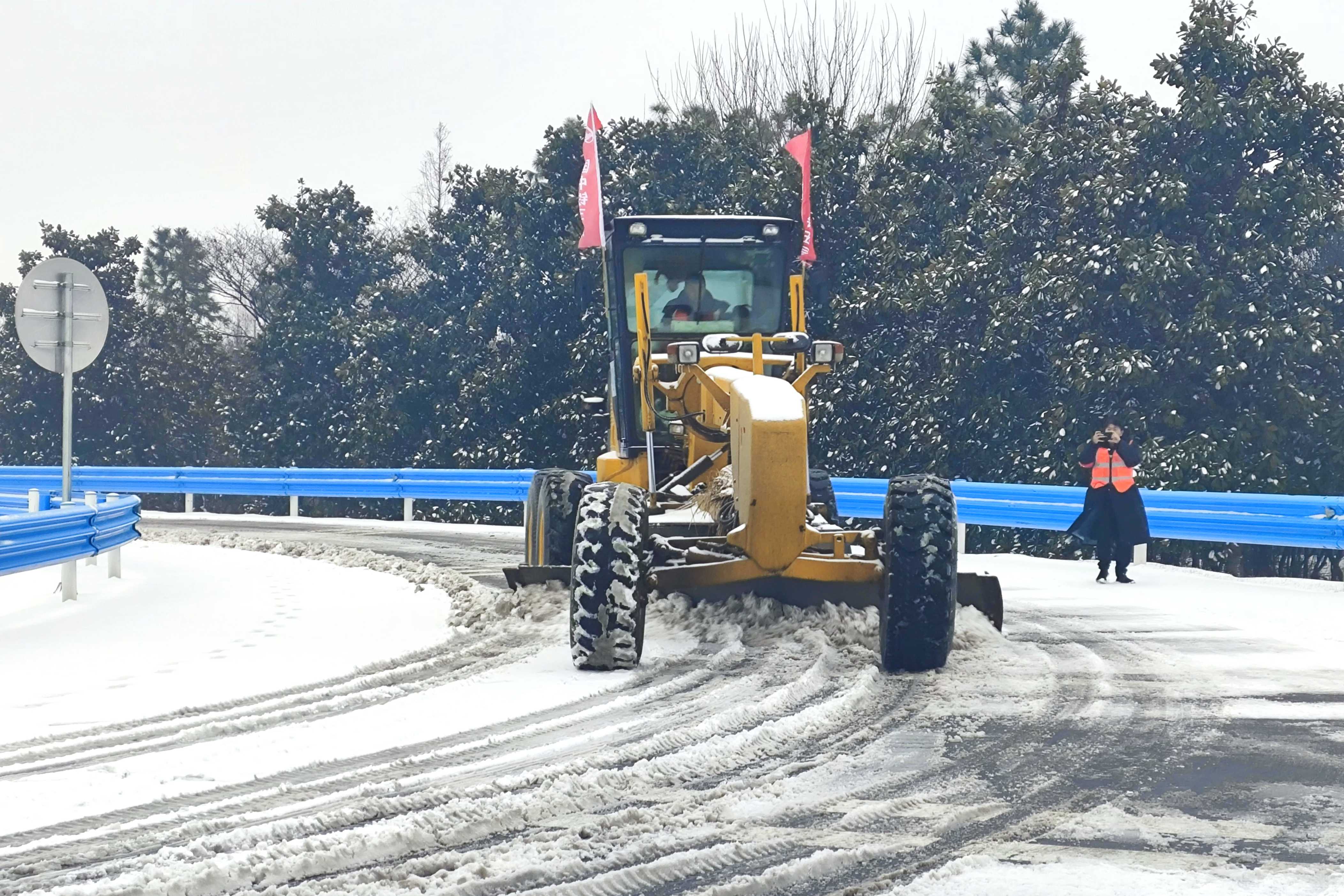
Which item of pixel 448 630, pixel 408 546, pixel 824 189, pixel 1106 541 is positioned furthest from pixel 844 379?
pixel 448 630

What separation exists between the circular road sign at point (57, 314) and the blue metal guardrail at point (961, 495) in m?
8.52

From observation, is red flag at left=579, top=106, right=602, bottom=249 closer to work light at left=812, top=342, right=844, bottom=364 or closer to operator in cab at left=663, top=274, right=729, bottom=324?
operator in cab at left=663, top=274, right=729, bottom=324

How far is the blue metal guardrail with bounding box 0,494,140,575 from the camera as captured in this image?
10.2 metres

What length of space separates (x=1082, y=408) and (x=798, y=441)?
15.6m

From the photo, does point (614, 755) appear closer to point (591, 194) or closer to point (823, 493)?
point (823, 493)

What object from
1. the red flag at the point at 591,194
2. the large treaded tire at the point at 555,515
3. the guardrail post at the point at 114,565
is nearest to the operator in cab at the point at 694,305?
the large treaded tire at the point at 555,515

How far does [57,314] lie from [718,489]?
728 cm

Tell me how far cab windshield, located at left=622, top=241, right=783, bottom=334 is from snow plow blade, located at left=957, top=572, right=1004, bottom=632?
2759 millimetres

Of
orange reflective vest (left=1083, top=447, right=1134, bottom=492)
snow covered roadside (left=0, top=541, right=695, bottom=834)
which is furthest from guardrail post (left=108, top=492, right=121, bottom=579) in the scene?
orange reflective vest (left=1083, top=447, right=1134, bottom=492)

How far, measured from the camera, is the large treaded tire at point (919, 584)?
7.68 m

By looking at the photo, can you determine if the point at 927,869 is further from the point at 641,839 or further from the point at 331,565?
the point at 331,565

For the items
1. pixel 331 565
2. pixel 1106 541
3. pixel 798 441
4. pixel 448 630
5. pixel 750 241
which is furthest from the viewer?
pixel 331 565

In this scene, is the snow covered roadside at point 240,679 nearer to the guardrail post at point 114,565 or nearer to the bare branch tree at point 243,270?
the guardrail post at point 114,565

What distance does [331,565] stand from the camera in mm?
15406
